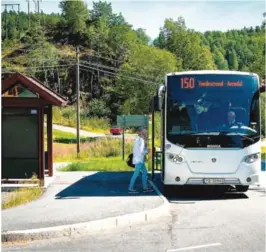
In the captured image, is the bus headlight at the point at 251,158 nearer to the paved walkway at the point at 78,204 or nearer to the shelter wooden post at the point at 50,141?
the paved walkway at the point at 78,204

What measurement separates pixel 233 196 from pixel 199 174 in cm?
146

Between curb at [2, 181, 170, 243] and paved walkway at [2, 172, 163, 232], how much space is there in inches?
12.3

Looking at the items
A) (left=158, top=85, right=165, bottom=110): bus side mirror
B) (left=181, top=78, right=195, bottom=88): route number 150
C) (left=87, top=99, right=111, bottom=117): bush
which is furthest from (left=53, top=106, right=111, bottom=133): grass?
(left=181, top=78, right=195, bottom=88): route number 150

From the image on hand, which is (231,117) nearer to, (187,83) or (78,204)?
(187,83)

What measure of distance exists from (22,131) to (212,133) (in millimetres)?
6088

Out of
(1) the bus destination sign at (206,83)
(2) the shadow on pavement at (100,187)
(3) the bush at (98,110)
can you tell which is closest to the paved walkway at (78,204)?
(2) the shadow on pavement at (100,187)

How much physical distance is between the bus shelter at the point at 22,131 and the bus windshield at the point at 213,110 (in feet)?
13.4

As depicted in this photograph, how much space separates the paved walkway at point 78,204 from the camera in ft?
34.6

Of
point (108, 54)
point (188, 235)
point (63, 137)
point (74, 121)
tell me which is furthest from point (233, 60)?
point (188, 235)

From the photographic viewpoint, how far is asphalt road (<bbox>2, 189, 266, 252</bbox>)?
870 centimetres

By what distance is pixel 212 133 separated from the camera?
1467 cm

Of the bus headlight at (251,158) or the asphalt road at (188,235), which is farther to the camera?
the bus headlight at (251,158)

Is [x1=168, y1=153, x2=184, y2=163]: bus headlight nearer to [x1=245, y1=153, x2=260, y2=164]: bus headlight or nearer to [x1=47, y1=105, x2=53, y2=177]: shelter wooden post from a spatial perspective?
[x1=245, y1=153, x2=260, y2=164]: bus headlight

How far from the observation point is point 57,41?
146 meters
